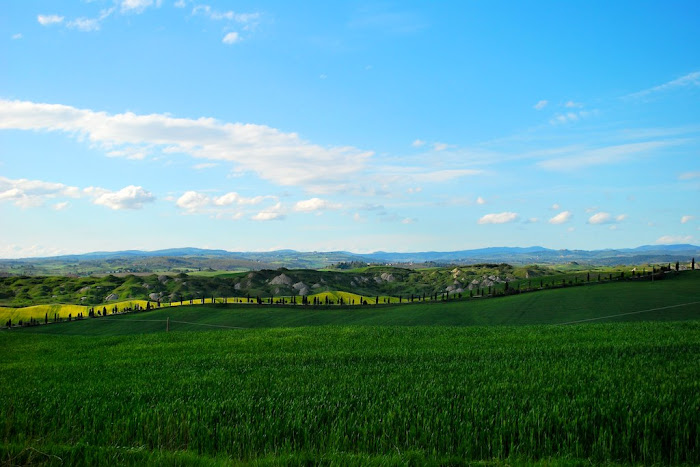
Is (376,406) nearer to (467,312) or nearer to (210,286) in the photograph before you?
(467,312)

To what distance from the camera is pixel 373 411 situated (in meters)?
9.54

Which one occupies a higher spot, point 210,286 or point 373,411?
point 373,411

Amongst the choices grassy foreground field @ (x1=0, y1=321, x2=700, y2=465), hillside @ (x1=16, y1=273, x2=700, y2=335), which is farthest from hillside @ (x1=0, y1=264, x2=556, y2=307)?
grassy foreground field @ (x1=0, y1=321, x2=700, y2=465)

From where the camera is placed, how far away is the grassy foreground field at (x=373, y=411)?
301 inches

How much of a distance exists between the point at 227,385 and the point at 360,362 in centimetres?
567

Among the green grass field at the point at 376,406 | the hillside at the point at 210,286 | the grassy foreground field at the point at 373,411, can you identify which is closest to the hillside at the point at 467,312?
the green grass field at the point at 376,406

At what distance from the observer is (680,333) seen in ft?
69.2

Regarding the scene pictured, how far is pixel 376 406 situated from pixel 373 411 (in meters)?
0.32

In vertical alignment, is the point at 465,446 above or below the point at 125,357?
above

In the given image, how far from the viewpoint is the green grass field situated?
7.66m

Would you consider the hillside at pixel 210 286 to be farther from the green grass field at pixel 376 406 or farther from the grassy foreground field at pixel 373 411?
the grassy foreground field at pixel 373 411

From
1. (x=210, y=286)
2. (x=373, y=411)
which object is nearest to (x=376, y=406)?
(x=373, y=411)

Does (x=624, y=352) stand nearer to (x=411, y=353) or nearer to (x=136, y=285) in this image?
(x=411, y=353)

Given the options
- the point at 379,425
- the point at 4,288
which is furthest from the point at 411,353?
the point at 4,288
